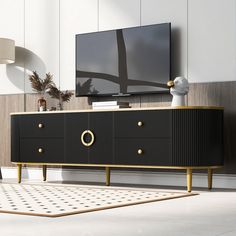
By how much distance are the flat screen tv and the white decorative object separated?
9.9 inches

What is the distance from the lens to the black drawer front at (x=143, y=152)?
446 centimetres

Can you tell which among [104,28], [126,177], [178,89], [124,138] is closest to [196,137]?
[178,89]

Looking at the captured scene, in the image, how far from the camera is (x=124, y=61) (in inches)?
201

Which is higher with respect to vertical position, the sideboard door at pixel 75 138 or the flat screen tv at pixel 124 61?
the flat screen tv at pixel 124 61

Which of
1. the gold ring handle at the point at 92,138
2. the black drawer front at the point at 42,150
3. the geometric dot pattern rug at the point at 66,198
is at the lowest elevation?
the geometric dot pattern rug at the point at 66,198

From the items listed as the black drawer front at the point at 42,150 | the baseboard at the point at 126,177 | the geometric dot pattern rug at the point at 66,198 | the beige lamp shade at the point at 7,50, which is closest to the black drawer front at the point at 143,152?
the geometric dot pattern rug at the point at 66,198

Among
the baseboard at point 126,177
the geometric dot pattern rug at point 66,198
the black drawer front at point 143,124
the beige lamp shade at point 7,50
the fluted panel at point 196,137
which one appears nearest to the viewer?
the geometric dot pattern rug at point 66,198

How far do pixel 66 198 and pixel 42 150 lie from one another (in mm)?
1380

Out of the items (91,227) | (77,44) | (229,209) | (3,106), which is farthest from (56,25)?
(91,227)

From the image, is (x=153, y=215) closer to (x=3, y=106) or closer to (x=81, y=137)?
(x=81, y=137)

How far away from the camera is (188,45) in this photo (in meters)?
4.89

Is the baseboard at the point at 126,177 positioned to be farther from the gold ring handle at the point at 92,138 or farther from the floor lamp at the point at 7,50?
the floor lamp at the point at 7,50

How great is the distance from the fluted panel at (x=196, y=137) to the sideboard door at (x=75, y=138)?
2.82 ft

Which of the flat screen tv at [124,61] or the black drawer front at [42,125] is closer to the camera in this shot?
the flat screen tv at [124,61]
